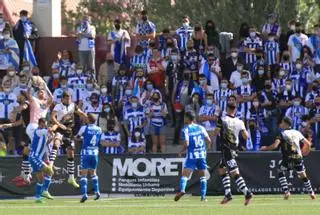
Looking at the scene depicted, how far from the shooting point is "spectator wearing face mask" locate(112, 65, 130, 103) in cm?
3606

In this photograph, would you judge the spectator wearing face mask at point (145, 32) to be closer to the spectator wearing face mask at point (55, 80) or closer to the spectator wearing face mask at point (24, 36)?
the spectator wearing face mask at point (55, 80)

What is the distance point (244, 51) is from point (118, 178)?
19.6ft

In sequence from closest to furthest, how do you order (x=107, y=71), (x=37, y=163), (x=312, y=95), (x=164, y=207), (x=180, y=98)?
(x=164, y=207), (x=37, y=163), (x=312, y=95), (x=180, y=98), (x=107, y=71)

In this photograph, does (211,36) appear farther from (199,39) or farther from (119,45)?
(119,45)

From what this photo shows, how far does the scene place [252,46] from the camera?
1417 inches

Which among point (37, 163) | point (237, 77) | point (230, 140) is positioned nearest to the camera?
point (230, 140)

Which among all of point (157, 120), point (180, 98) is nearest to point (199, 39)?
point (180, 98)

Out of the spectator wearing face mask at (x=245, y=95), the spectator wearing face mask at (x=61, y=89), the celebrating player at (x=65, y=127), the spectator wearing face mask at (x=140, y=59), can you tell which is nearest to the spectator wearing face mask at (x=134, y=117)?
the spectator wearing face mask at (x=140, y=59)

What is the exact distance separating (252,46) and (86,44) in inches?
203

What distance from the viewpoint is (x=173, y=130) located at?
3619 centimetres

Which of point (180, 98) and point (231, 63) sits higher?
point (231, 63)

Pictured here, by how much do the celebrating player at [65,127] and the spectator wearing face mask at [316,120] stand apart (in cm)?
665

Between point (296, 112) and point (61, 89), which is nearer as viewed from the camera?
point (296, 112)

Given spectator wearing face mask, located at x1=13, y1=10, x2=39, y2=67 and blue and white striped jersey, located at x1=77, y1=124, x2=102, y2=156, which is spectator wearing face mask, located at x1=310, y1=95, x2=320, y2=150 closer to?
blue and white striped jersey, located at x1=77, y1=124, x2=102, y2=156
